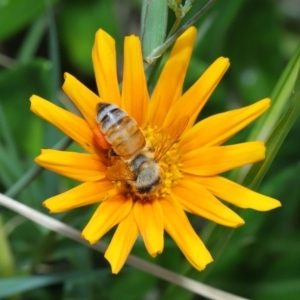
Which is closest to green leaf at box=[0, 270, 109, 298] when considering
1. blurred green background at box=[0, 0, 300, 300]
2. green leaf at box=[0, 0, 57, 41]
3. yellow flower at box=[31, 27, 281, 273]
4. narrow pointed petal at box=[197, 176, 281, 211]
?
blurred green background at box=[0, 0, 300, 300]

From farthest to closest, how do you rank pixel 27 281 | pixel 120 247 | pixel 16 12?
1. pixel 16 12
2. pixel 27 281
3. pixel 120 247

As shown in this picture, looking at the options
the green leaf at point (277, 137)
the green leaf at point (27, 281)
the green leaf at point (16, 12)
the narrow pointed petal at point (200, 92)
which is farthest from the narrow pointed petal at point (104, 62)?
the green leaf at point (16, 12)

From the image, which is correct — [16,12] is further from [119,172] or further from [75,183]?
[119,172]

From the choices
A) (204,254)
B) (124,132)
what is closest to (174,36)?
(124,132)

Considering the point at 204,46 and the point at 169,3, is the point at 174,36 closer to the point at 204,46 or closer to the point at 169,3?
the point at 169,3

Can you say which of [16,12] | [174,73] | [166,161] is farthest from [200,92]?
[16,12]
